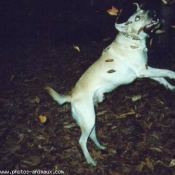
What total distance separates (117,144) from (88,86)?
4.22 ft

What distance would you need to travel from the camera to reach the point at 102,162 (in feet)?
13.9

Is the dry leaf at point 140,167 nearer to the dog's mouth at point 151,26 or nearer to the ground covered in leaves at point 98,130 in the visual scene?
the ground covered in leaves at point 98,130

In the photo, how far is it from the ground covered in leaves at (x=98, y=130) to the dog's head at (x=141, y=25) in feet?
5.32

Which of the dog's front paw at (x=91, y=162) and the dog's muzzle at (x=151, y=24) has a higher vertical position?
the dog's muzzle at (x=151, y=24)

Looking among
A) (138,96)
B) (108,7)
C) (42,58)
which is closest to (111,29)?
(108,7)

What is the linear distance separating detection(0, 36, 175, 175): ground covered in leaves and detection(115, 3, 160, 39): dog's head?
1.62 metres

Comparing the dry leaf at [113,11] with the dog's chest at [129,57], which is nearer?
the dog's chest at [129,57]

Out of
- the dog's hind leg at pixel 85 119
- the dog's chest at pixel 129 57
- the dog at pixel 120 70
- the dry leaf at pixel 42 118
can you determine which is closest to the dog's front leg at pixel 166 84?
the dog at pixel 120 70

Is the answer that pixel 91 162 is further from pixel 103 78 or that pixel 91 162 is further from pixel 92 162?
pixel 103 78

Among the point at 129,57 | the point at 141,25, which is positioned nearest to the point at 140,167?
the point at 129,57

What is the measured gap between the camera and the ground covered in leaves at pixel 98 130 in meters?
4.12

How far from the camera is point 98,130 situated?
4969mm

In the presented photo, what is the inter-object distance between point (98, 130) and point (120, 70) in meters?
1.41

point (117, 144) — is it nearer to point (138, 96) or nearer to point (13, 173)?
point (138, 96)
